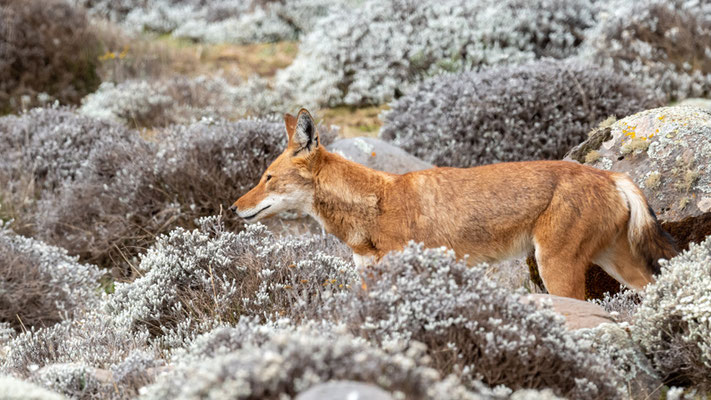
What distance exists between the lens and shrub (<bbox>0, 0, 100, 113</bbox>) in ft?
41.5

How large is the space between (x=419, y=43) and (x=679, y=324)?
8984 mm

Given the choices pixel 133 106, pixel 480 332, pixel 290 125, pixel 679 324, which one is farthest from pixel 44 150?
pixel 679 324

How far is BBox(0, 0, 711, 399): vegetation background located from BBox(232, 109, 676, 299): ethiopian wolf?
12.4 inches

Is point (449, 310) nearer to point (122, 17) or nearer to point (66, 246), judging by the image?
point (66, 246)

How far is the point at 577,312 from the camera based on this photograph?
→ 4.35 m

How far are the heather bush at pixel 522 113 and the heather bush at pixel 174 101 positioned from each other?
3193 millimetres

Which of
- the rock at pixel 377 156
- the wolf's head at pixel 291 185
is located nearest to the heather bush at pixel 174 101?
the rock at pixel 377 156

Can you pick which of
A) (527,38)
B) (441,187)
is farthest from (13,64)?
(441,187)

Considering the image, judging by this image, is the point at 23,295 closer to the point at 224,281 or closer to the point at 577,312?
the point at 224,281

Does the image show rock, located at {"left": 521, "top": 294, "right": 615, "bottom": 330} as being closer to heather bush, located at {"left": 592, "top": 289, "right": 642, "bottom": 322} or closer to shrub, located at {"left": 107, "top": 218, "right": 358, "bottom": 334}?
heather bush, located at {"left": 592, "top": 289, "right": 642, "bottom": 322}

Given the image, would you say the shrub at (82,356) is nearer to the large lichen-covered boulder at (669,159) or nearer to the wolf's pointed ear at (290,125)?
the wolf's pointed ear at (290,125)

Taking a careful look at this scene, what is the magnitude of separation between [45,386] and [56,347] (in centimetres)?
152

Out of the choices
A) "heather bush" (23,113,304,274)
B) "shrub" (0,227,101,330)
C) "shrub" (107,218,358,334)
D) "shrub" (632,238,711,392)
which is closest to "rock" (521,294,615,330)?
"shrub" (632,238,711,392)

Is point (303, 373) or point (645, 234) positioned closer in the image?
point (303, 373)
